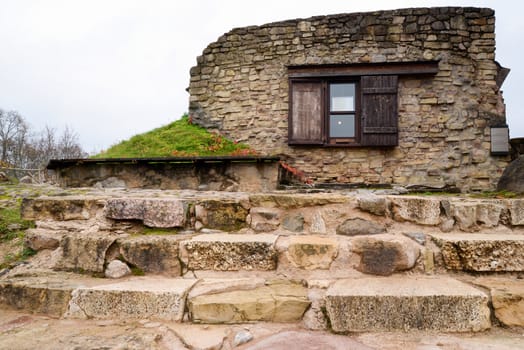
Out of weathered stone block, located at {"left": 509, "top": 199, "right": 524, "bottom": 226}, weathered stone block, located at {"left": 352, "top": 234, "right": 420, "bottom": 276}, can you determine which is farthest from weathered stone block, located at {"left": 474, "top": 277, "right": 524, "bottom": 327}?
weathered stone block, located at {"left": 509, "top": 199, "right": 524, "bottom": 226}

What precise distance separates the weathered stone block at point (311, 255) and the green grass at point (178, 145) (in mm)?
6036

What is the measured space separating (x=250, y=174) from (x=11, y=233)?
368cm

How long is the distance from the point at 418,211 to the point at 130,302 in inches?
70.6

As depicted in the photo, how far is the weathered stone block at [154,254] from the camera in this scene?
187 cm

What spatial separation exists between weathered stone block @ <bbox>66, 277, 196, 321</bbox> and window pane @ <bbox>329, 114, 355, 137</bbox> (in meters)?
6.88

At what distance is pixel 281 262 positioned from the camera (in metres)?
1.84

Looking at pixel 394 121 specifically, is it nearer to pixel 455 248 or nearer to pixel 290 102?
pixel 290 102

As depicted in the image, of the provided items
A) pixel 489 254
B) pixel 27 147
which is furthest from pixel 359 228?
pixel 27 147

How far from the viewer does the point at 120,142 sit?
347 inches

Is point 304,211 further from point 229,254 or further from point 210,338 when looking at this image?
point 210,338

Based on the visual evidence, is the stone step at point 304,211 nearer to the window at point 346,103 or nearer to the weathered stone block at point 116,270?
the weathered stone block at point 116,270

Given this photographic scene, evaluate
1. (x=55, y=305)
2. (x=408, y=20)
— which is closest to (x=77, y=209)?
(x=55, y=305)

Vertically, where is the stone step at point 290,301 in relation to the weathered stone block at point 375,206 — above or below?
below

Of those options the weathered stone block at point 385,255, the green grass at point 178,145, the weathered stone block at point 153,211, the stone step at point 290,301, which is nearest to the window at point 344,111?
the green grass at point 178,145
